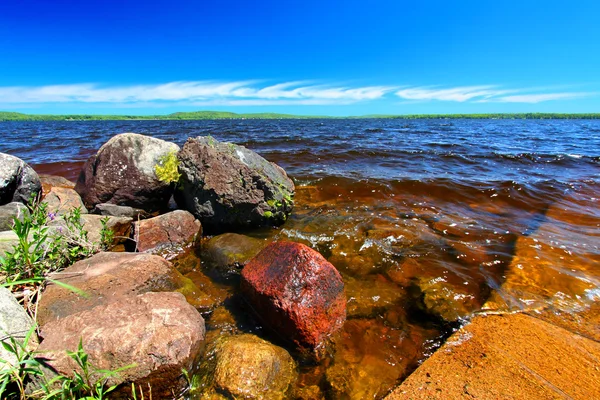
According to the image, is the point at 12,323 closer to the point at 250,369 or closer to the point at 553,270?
the point at 250,369

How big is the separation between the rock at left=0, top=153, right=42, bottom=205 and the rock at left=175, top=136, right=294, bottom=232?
2.82 m

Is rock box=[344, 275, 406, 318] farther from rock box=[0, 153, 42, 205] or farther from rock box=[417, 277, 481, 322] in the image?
rock box=[0, 153, 42, 205]

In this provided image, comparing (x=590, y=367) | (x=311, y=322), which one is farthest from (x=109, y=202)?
(x=590, y=367)

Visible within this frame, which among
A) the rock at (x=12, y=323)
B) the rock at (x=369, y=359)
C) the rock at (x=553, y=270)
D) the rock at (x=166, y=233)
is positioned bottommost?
the rock at (x=369, y=359)

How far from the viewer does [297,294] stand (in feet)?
9.55

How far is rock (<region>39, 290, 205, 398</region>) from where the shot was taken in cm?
222

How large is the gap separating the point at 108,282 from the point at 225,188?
233 cm

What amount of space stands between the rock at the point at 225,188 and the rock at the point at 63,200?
1985 millimetres

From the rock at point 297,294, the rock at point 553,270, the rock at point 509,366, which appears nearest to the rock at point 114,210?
the rock at point 297,294

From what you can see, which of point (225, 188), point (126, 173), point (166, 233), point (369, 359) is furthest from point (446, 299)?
point (126, 173)

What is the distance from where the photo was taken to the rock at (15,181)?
5.02 meters

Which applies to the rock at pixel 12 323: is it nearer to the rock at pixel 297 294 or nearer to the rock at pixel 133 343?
the rock at pixel 133 343

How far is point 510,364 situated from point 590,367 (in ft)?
2.23

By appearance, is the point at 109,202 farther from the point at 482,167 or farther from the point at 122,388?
the point at 482,167
